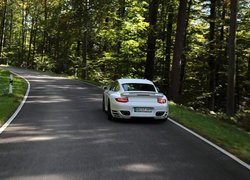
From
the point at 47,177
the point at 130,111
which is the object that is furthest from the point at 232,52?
the point at 47,177

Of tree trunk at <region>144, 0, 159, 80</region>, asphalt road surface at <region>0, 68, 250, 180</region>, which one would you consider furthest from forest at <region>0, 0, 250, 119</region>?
asphalt road surface at <region>0, 68, 250, 180</region>

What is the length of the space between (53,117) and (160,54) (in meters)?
24.4

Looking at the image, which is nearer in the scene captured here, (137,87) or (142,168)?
Answer: (142,168)

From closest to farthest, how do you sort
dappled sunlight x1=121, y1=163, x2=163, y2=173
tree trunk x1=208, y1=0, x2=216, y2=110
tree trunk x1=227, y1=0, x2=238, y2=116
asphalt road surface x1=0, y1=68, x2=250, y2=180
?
asphalt road surface x1=0, y1=68, x2=250, y2=180 → dappled sunlight x1=121, y1=163, x2=163, y2=173 → tree trunk x1=227, y1=0, x2=238, y2=116 → tree trunk x1=208, y1=0, x2=216, y2=110

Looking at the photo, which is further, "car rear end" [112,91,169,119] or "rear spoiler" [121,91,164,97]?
"rear spoiler" [121,91,164,97]

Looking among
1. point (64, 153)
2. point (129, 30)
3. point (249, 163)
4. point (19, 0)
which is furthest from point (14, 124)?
point (19, 0)

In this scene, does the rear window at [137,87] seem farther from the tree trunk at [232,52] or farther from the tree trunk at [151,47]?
the tree trunk at [151,47]

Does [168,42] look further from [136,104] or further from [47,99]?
[136,104]

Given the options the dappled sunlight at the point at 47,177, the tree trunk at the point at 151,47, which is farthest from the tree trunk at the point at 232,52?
the dappled sunlight at the point at 47,177

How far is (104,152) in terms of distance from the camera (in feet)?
29.2

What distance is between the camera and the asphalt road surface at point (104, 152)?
7281 mm

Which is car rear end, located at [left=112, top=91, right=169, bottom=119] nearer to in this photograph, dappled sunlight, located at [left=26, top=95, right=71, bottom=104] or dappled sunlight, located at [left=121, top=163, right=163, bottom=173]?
dappled sunlight, located at [left=121, top=163, right=163, bottom=173]

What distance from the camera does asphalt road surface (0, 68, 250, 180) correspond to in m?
7.28

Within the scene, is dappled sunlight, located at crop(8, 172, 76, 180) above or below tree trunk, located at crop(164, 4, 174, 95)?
below
